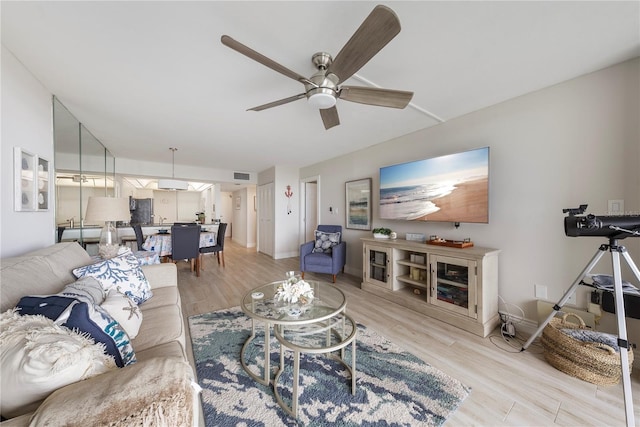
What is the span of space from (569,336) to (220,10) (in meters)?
3.17

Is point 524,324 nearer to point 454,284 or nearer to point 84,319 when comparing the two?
point 454,284

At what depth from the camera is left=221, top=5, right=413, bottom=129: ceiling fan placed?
3.55 feet

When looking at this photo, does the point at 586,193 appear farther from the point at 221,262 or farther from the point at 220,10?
the point at 221,262

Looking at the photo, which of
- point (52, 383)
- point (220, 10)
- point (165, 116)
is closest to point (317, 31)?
point (220, 10)

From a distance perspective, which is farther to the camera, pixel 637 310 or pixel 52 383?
pixel 637 310

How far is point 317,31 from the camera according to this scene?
1425 millimetres

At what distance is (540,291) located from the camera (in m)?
2.13

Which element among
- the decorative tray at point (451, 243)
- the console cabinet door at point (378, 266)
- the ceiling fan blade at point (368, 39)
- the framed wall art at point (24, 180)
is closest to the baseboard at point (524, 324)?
the decorative tray at point (451, 243)

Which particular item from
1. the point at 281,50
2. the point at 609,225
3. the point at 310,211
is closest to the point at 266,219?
the point at 310,211

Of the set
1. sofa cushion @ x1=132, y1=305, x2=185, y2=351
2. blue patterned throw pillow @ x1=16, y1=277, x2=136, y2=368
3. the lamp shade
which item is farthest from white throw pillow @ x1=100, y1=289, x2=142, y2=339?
the lamp shade

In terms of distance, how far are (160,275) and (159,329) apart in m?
0.94

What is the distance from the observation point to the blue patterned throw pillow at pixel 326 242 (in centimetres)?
398

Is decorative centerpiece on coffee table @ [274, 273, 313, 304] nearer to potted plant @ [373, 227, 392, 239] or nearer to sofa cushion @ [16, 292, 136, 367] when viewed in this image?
sofa cushion @ [16, 292, 136, 367]

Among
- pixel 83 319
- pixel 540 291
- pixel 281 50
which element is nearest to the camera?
pixel 83 319
